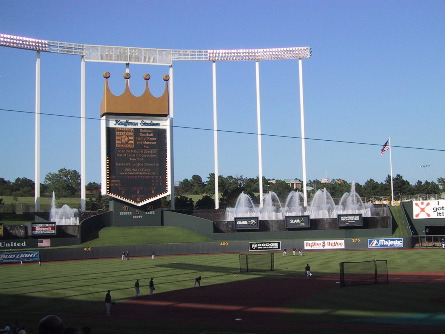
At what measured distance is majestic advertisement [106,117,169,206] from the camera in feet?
223

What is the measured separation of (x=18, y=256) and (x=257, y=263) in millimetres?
25004

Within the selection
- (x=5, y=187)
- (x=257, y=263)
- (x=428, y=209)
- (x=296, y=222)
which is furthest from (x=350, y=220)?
(x=5, y=187)

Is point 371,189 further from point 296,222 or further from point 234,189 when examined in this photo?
point 296,222

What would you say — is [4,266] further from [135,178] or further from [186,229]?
[186,229]

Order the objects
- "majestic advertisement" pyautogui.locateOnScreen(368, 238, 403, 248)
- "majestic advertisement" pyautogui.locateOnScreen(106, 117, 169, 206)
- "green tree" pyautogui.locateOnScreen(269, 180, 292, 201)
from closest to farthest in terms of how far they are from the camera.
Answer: "majestic advertisement" pyautogui.locateOnScreen(368, 238, 403, 248) → "majestic advertisement" pyautogui.locateOnScreen(106, 117, 169, 206) → "green tree" pyautogui.locateOnScreen(269, 180, 292, 201)

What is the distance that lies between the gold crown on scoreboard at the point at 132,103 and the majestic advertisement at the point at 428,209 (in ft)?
116

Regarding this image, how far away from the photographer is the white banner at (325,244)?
64.4 m

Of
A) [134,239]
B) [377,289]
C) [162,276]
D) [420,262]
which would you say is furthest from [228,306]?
[134,239]

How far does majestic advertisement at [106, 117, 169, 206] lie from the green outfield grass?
41.9ft

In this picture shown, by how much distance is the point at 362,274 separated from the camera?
4159 centimetres

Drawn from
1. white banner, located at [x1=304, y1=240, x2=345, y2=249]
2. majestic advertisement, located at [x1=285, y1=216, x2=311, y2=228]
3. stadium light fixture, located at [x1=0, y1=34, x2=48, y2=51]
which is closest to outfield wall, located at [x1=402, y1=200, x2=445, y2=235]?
white banner, located at [x1=304, y1=240, x2=345, y2=249]

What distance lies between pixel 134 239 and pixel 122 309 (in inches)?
1523

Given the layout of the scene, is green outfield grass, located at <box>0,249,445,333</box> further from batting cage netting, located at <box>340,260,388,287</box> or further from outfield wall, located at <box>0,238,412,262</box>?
outfield wall, located at <box>0,238,412,262</box>

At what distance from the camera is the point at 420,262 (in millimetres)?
50656
